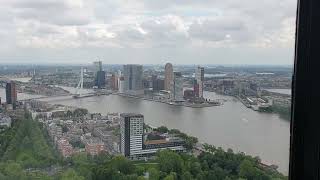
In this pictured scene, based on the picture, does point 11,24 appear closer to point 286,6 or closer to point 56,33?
point 56,33

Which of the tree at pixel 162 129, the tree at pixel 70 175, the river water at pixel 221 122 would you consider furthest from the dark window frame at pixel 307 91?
the tree at pixel 70 175

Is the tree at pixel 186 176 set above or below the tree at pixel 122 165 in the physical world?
below

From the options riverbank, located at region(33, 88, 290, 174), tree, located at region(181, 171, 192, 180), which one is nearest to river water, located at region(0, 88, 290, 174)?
riverbank, located at region(33, 88, 290, 174)

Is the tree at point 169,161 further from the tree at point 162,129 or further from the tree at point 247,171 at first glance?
the tree at point 247,171

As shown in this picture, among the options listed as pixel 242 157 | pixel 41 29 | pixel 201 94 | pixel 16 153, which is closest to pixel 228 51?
pixel 201 94

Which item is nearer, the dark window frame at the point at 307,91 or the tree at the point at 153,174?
the dark window frame at the point at 307,91

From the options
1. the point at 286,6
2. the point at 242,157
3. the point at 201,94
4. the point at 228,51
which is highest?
the point at 286,6

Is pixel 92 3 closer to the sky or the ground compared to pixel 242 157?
closer to the sky
